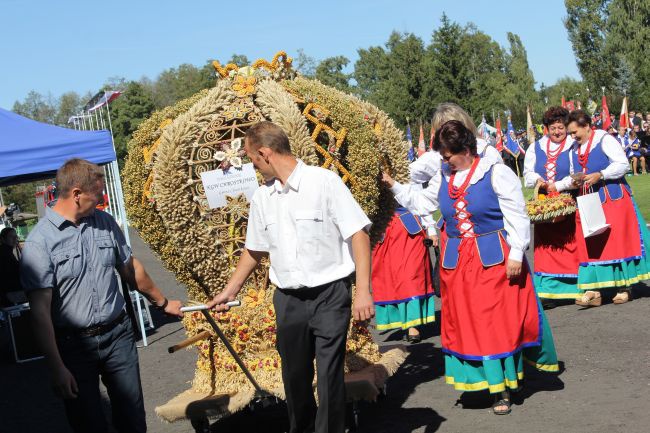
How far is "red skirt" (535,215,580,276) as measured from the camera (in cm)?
988

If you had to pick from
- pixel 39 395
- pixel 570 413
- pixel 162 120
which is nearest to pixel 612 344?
pixel 570 413

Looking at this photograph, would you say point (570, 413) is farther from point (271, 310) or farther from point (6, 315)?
point (6, 315)

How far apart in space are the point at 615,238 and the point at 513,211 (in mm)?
3939

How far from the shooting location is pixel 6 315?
11453mm

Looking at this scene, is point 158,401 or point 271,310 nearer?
point 271,310

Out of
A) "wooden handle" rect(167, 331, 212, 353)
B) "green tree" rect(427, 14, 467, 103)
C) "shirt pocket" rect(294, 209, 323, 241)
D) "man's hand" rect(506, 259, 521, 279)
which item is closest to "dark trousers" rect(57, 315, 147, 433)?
"wooden handle" rect(167, 331, 212, 353)

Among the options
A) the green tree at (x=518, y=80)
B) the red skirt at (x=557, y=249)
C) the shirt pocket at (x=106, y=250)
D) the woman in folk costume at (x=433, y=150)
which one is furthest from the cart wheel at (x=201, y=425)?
the green tree at (x=518, y=80)

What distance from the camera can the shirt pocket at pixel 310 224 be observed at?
507 centimetres

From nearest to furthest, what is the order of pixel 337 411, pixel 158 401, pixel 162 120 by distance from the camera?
pixel 337 411 → pixel 162 120 → pixel 158 401

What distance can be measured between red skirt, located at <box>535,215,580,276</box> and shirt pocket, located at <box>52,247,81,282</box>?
645 centimetres

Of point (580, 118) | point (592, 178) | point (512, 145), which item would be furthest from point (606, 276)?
point (512, 145)

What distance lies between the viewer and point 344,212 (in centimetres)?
507

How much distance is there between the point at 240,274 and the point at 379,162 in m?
1.45

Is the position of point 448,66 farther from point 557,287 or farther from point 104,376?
point 104,376
